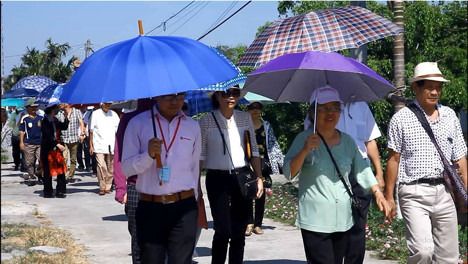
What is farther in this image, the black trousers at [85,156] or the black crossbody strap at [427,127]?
the black trousers at [85,156]

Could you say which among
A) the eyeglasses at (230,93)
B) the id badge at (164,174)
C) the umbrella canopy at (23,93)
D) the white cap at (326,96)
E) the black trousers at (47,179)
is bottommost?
the black trousers at (47,179)

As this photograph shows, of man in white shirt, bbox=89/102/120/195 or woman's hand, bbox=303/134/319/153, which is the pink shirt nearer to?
woman's hand, bbox=303/134/319/153

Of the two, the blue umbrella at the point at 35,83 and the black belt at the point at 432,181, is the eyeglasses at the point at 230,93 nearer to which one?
the black belt at the point at 432,181

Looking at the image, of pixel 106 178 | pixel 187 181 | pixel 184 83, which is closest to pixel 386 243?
pixel 187 181

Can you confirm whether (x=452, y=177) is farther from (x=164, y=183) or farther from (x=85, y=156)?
(x=85, y=156)

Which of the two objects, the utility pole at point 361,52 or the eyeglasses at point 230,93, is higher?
the utility pole at point 361,52

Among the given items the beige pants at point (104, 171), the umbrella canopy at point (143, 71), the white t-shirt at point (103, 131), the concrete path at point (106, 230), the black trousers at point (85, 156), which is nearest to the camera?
the umbrella canopy at point (143, 71)

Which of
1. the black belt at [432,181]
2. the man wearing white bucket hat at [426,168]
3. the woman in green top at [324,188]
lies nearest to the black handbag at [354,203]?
the woman in green top at [324,188]

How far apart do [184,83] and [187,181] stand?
2.81 feet

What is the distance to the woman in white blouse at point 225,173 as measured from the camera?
6777 mm

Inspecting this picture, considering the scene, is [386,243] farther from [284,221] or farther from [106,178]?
[106,178]

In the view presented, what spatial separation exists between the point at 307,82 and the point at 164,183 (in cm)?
191

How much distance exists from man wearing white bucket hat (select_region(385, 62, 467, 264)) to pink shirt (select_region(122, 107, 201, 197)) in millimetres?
1728

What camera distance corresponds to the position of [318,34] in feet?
21.1
